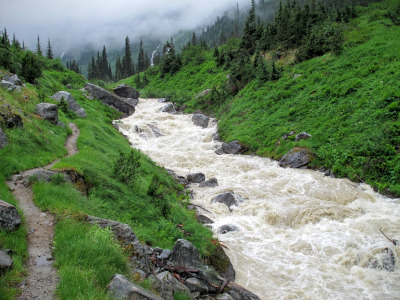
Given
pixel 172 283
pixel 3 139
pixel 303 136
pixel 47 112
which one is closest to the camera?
pixel 172 283

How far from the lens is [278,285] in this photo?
955cm

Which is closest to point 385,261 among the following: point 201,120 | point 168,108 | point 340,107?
point 340,107

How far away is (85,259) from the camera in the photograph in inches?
226

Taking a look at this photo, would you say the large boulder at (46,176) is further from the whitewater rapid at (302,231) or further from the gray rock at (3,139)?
the whitewater rapid at (302,231)

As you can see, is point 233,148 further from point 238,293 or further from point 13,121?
point 238,293

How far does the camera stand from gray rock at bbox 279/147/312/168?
21159mm

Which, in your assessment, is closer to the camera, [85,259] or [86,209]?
[85,259]

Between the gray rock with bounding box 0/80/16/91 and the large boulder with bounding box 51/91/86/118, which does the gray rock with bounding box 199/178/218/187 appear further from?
the gray rock with bounding box 0/80/16/91

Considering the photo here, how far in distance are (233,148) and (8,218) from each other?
22903 millimetres

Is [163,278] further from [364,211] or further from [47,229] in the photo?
[364,211]

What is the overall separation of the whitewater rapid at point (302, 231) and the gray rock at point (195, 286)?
112 inches

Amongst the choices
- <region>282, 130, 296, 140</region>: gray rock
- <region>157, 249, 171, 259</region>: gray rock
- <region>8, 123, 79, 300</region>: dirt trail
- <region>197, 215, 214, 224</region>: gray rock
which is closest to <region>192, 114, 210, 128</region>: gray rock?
<region>282, 130, 296, 140</region>: gray rock

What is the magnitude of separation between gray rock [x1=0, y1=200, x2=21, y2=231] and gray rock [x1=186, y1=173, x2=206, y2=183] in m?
14.8

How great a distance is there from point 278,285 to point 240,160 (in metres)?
15.8
